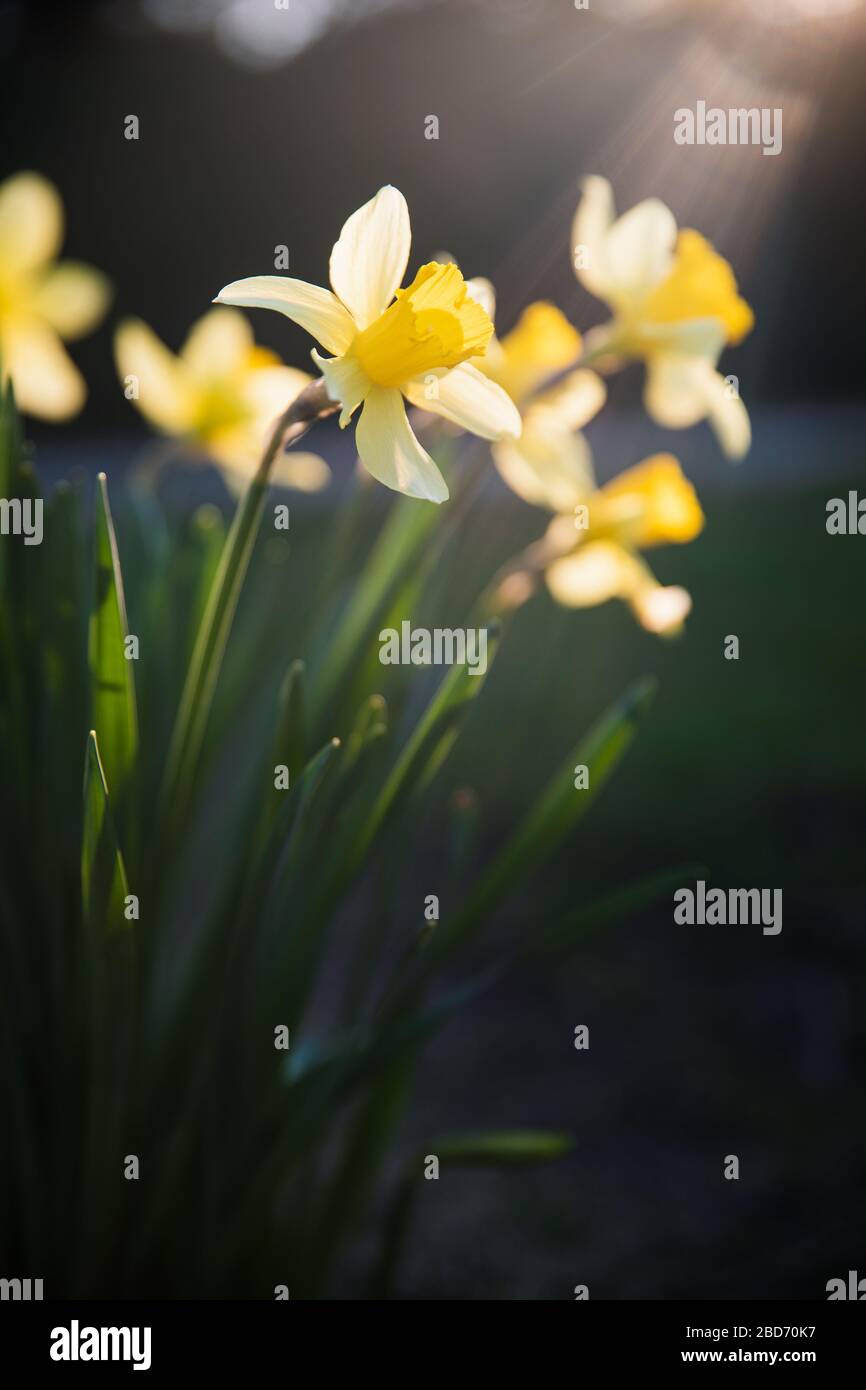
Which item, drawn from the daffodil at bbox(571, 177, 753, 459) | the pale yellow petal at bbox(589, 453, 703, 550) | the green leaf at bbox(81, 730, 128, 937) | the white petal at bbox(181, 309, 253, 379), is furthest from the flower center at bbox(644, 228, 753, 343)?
the green leaf at bbox(81, 730, 128, 937)

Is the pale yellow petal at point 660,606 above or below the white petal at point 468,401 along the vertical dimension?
below

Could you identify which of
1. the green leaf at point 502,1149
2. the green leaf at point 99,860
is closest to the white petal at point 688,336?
the green leaf at point 99,860

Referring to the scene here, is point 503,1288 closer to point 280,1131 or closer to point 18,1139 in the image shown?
point 280,1131

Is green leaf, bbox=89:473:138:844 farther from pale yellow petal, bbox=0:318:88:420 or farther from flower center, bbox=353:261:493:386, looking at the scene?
pale yellow petal, bbox=0:318:88:420

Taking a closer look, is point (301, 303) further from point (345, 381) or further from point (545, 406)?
point (545, 406)

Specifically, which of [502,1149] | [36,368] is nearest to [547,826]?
[502,1149]

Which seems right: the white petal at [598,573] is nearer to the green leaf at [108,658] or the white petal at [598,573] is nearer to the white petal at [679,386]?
the white petal at [679,386]
